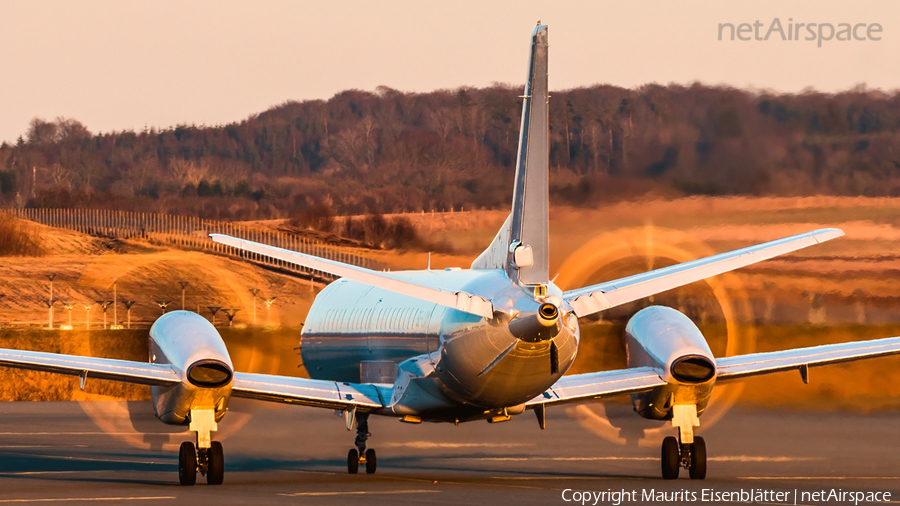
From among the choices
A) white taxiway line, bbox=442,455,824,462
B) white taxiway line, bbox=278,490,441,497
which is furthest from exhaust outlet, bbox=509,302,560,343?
white taxiway line, bbox=442,455,824,462

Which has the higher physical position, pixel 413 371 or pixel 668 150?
pixel 668 150

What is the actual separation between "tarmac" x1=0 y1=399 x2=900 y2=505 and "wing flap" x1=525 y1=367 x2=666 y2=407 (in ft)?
4.16

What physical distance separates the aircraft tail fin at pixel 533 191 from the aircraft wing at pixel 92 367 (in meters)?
5.39

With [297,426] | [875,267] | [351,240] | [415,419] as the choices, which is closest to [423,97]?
[351,240]

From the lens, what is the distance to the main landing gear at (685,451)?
20.6 m

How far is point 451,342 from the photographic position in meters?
18.6

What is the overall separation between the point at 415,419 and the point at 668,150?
40.1 ft

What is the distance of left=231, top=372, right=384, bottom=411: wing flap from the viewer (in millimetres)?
20219

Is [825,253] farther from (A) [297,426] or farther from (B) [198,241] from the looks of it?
(B) [198,241]

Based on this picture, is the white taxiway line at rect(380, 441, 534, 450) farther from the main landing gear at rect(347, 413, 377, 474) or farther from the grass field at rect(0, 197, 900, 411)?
the main landing gear at rect(347, 413, 377, 474)

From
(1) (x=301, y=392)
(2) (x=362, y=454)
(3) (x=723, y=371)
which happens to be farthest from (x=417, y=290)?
(2) (x=362, y=454)

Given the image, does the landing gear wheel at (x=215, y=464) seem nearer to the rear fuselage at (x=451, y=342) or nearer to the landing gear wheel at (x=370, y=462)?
the rear fuselage at (x=451, y=342)

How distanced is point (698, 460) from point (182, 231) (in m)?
24.1

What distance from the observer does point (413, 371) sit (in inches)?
819
